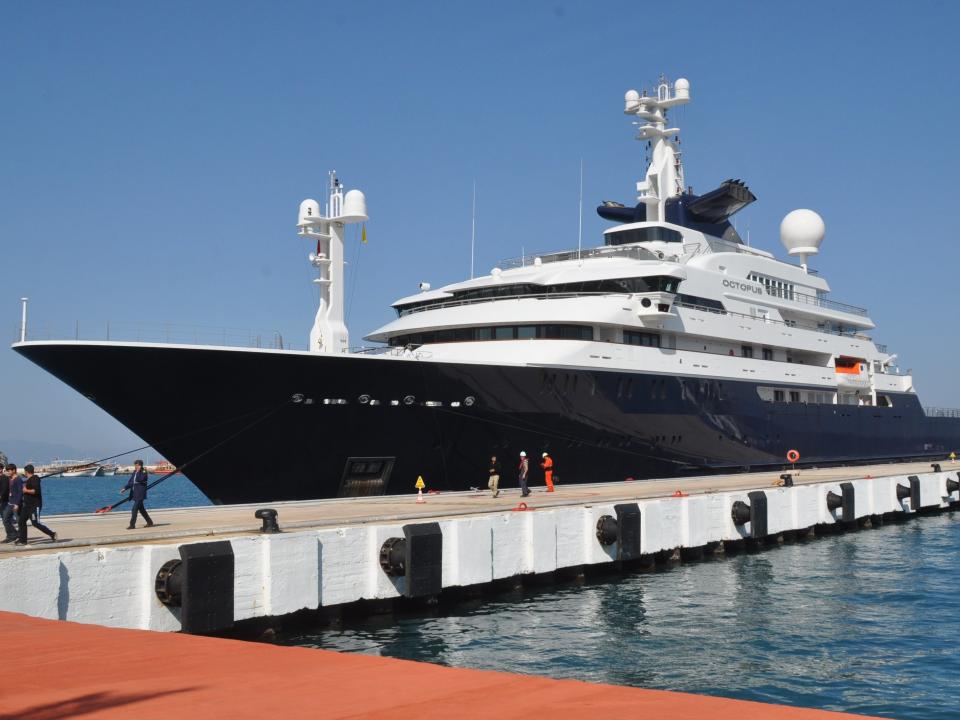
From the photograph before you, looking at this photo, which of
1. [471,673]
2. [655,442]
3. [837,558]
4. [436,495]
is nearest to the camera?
[471,673]

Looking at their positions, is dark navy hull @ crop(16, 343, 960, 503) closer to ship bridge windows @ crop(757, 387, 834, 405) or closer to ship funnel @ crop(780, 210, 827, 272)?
ship bridge windows @ crop(757, 387, 834, 405)

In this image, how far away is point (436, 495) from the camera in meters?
24.3

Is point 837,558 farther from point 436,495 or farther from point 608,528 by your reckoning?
point 436,495

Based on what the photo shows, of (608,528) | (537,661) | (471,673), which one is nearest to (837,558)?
(608,528)

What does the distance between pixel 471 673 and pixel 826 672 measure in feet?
23.7

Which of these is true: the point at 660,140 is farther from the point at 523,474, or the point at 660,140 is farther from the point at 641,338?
the point at 523,474

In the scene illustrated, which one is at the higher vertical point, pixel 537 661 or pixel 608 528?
pixel 608 528

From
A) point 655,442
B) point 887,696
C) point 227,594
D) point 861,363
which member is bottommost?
point 887,696

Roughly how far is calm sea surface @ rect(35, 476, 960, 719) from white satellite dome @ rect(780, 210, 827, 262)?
29068 millimetres

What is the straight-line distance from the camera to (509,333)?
Result: 97.9 feet

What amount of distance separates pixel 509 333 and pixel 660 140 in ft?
56.6

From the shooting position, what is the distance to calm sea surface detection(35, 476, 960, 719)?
1144cm

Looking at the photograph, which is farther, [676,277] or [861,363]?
[861,363]

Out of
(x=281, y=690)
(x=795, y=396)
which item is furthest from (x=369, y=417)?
(x=795, y=396)
